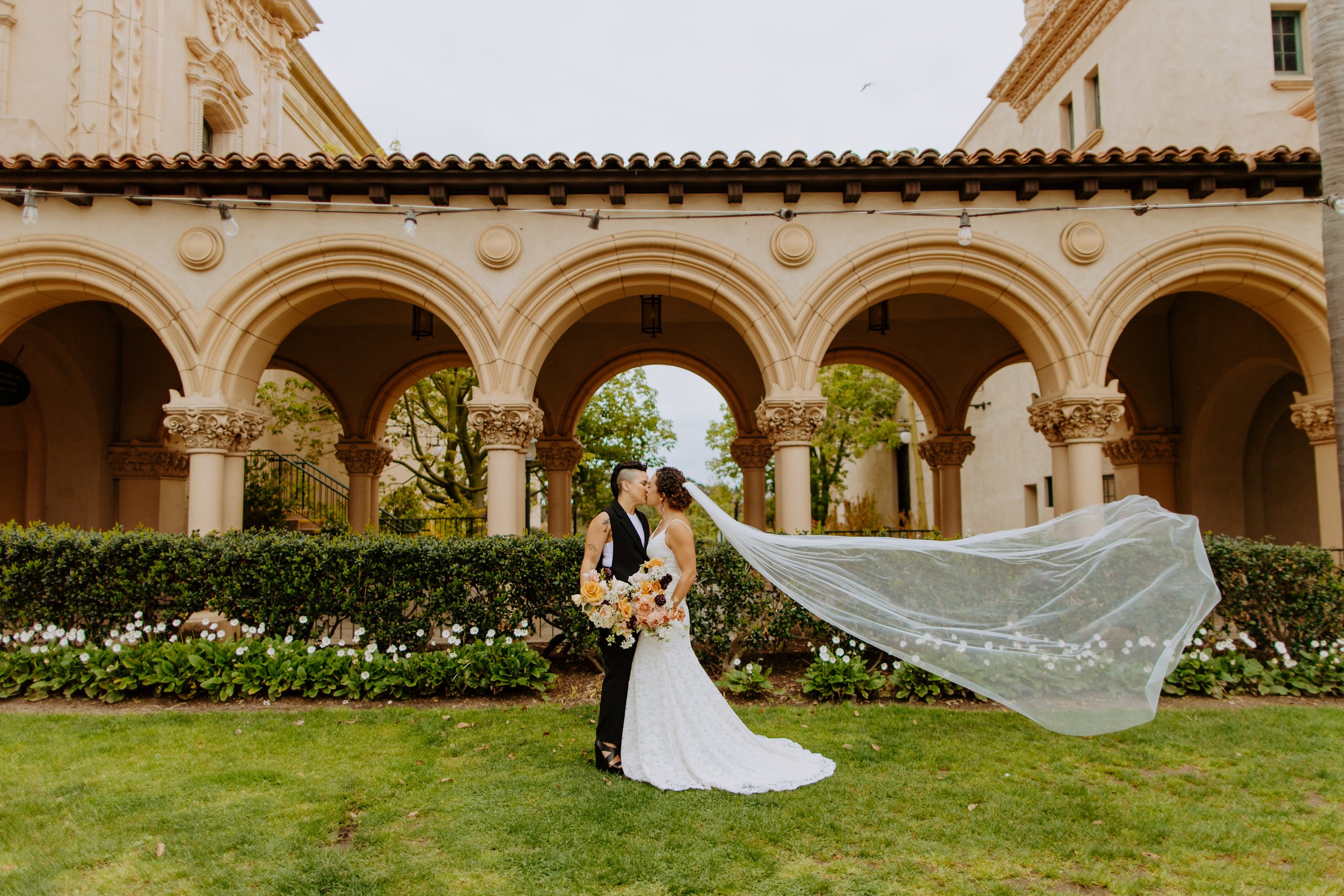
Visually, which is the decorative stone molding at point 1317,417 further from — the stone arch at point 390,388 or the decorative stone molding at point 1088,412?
the stone arch at point 390,388

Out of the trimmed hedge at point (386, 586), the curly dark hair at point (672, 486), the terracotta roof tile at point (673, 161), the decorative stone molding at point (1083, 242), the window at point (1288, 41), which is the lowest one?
the trimmed hedge at point (386, 586)

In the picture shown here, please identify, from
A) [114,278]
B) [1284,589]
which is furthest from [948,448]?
[114,278]

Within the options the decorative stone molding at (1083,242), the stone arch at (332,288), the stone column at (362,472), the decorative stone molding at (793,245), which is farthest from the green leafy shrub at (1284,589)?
the stone column at (362,472)

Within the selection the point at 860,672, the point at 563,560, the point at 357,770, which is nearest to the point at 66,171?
the point at 563,560

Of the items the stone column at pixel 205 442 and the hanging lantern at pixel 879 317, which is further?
the hanging lantern at pixel 879 317

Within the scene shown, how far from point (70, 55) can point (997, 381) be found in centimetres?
2133

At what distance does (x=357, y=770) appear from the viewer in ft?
17.8

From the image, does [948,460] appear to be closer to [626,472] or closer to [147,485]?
[626,472]

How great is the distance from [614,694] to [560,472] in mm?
9362

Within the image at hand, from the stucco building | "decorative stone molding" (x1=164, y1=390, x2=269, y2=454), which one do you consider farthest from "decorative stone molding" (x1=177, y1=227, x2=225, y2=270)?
"decorative stone molding" (x1=164, y1=390, x2=269, y2=454)

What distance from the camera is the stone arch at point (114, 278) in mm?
9383

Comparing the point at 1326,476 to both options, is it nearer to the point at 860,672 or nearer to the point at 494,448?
the point at 860,672

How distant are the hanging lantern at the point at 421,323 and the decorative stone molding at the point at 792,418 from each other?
5.42 m

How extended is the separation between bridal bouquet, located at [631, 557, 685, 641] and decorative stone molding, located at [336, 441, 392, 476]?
1043 cm
